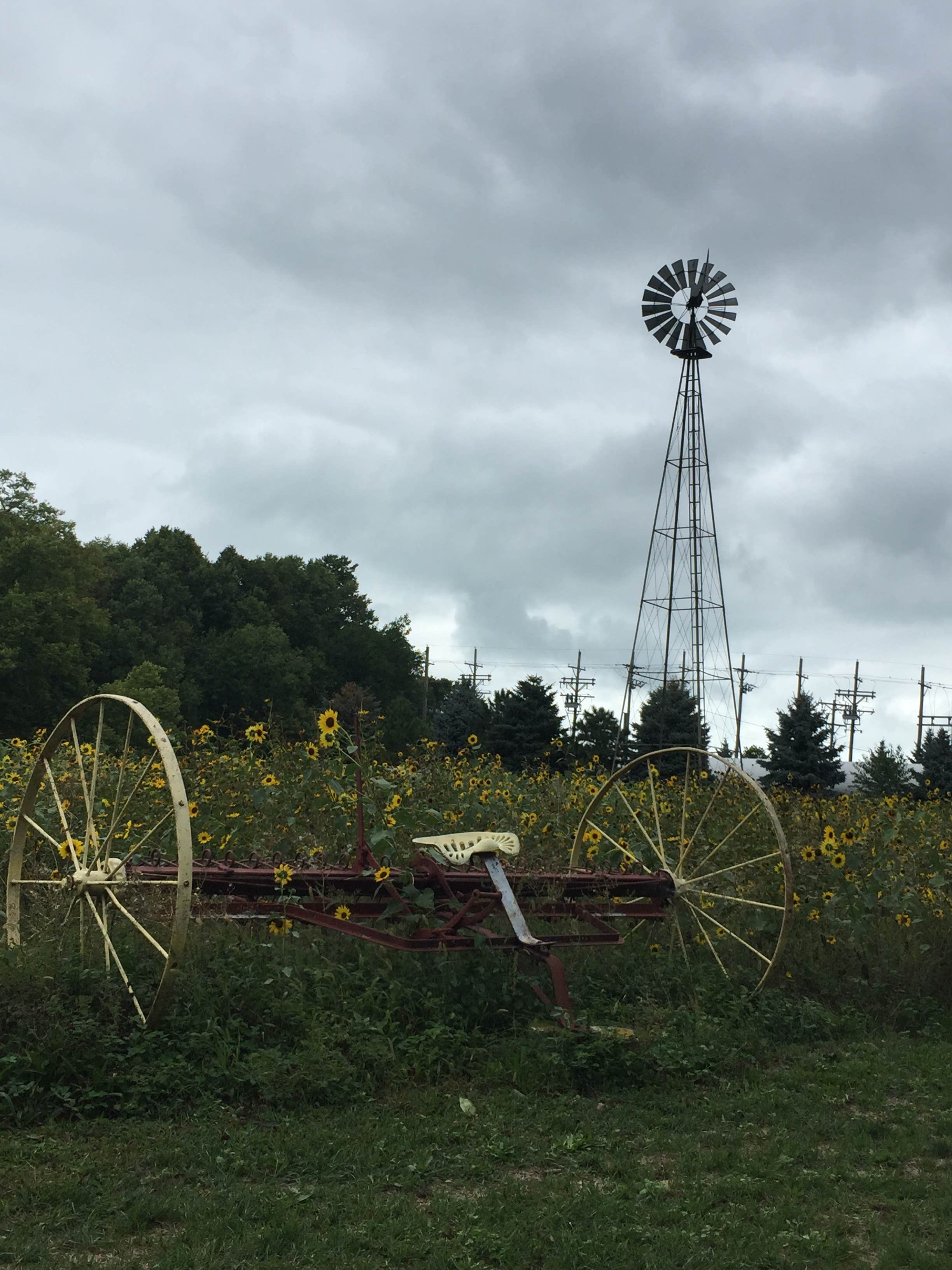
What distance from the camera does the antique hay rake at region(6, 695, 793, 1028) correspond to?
5.70 m

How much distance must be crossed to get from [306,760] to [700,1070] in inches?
173

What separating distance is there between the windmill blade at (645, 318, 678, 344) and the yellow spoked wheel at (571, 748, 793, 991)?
45.7 feet

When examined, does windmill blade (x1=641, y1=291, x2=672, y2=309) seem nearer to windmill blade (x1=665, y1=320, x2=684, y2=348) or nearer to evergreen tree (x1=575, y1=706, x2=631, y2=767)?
windmill blade (x1=665, y1=320, x2=684, y2=348)

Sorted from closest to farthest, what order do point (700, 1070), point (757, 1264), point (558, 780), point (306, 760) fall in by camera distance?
point (757, 1264), point (700, 1070), point (306, 760), point (558, 780)

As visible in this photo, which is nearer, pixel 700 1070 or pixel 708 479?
pixel 700 1070

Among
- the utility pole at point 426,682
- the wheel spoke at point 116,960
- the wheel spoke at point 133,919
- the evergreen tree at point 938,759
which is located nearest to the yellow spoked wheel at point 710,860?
the wheel spoke at point 133,919

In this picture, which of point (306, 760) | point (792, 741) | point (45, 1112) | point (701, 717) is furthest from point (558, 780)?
point (792, 741)

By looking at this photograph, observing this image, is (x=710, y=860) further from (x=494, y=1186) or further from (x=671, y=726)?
(x=671, y=726)

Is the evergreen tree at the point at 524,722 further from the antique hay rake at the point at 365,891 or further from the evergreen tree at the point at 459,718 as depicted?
the antique hay rake at the point at 365,891

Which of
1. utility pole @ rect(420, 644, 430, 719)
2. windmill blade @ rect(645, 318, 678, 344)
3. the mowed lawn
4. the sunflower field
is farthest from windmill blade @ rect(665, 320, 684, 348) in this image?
utility pole @ rect(420, 644, 430, 719)

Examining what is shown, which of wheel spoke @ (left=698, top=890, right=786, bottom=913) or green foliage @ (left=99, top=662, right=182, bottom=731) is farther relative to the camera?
green foliage @ (left=99, top=662, right=182, bottom=731)

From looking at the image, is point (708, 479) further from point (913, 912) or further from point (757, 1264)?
point (757, 1264)

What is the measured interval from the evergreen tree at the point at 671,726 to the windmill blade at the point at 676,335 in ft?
21.4

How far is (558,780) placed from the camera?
11.7 meters
